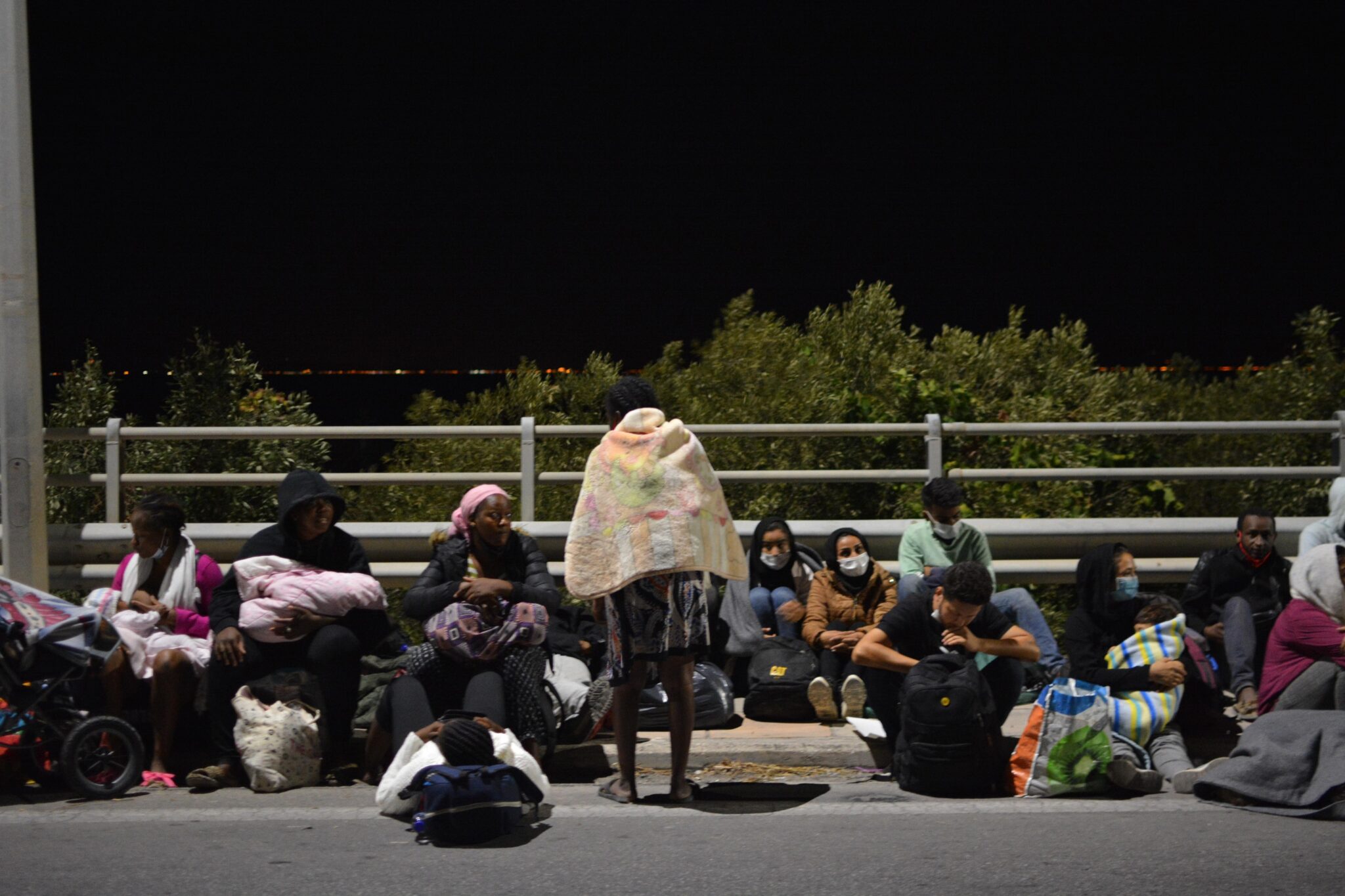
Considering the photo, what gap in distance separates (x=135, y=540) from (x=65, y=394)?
6.17 meters

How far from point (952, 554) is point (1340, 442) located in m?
3.04

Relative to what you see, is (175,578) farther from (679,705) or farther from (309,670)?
(679,705)

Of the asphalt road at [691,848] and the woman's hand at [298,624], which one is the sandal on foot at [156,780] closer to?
the asphalt road at [691,848]

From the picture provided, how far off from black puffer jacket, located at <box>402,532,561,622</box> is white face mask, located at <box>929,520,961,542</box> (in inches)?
92.7

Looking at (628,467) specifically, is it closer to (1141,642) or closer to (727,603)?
(727,603)

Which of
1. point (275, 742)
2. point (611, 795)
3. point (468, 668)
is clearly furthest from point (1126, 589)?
point (275, 742)

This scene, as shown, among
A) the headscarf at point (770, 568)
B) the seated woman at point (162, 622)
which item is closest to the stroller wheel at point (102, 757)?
the seated woman at point (162, 622)

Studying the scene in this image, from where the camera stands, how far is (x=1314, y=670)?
21.0ft

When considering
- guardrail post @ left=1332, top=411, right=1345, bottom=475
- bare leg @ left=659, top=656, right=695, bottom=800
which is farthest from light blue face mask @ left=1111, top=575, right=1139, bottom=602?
bare leg @ left=659, top=656, right=695, bottom=800

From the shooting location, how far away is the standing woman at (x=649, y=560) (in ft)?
18.9

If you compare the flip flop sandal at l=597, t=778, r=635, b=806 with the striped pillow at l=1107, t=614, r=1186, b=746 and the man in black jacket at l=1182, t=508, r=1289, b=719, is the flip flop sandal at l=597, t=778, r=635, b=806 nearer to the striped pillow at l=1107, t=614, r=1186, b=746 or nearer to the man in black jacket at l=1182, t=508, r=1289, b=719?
the striped pillow at l=1107, t=614, r=1186, b=746

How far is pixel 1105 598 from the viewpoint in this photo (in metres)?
7.02

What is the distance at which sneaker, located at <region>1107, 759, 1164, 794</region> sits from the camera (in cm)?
595

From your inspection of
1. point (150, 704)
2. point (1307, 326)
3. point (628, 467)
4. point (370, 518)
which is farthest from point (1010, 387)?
point (150, 704)
